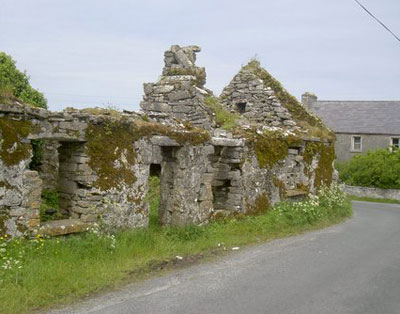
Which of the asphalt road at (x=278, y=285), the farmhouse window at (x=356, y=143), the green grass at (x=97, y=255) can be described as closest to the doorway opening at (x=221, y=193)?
the green grass at (x=97, y=255)

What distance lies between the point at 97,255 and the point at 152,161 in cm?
273

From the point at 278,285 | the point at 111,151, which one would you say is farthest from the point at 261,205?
the point at 278,285

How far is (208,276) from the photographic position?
24.9 ft

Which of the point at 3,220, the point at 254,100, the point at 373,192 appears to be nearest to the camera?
the point at 3,220

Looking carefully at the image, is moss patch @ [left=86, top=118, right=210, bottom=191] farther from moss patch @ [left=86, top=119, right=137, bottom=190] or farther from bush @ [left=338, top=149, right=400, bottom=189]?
bush @ [left=338, top=149, right=400, bottom=189]

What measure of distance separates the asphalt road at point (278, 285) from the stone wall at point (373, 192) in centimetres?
2151

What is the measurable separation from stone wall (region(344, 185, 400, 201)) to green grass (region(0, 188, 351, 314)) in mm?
21138

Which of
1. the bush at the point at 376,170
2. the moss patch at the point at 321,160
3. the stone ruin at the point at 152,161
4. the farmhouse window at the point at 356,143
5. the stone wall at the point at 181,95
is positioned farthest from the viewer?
the farmhouse window at the point at 356,143

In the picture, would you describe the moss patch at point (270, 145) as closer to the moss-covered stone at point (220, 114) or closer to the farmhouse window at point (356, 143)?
the moss-covered stone at point (220, 114)

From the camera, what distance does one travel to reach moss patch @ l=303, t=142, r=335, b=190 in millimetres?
16062

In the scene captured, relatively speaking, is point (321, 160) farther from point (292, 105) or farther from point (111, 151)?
point (111, 151)

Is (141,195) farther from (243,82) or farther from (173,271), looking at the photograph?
(243,82)

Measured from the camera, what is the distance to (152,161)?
32.6ft

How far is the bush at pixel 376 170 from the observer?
3047 centimetres
